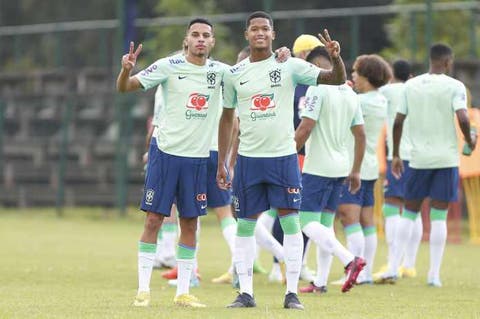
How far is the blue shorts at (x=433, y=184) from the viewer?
43.7 ft

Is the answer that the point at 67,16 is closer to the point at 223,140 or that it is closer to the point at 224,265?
the point at 224,265

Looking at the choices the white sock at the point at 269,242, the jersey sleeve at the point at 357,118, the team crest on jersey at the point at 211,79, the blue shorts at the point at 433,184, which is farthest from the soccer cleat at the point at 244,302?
the blue shorts at the point at 433,184

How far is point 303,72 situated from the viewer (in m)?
10.4

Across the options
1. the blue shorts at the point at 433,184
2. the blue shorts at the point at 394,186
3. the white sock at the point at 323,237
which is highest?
the blue shorts at the point at 433,184

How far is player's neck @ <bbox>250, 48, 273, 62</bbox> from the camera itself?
10438 millimetres

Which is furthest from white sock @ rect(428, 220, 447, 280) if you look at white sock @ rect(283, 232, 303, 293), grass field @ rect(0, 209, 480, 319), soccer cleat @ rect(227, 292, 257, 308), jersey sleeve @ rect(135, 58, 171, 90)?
jersey sleeve @ rect(135, 58, 171, 90)

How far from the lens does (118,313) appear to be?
982cm

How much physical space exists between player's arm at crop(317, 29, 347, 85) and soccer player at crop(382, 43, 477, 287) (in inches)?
127

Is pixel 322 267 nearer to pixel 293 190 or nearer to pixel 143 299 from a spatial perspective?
pixel 293 190

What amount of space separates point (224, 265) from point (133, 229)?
7.10m

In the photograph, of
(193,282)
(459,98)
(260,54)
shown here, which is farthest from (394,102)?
(260,54)

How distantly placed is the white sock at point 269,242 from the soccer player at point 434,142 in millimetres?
1370

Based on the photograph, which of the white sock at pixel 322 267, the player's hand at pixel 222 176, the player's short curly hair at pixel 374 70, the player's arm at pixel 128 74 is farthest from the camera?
the player's short curly hair at pixel 374 70

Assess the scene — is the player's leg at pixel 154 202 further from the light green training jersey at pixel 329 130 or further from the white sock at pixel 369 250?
the white sock at pixel 369 250
